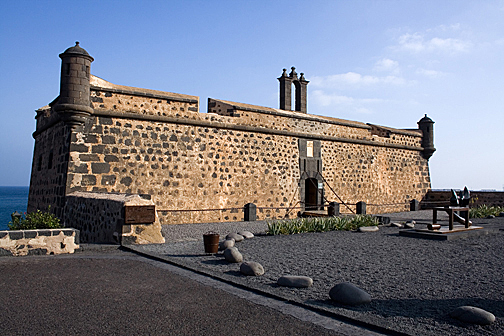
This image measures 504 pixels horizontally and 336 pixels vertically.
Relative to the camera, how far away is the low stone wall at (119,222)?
340 inches

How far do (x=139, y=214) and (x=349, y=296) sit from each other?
5.57 metres

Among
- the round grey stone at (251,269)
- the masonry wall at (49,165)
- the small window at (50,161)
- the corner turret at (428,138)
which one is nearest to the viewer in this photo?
the round grey stone at (251,269)

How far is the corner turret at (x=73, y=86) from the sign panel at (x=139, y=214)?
5.45m

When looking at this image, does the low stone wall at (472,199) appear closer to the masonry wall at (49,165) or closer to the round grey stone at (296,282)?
the masonry wall at (49,165)

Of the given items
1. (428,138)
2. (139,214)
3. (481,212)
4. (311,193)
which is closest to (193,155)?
(139,214)

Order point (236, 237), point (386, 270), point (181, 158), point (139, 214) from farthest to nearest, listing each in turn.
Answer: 1. point (181, 158)
2. point (236, 237)
3. point (139, 214)
4. point (386, 270)

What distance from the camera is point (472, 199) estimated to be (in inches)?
905

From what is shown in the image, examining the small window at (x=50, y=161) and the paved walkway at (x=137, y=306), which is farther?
the small window at (x=50, y=161)

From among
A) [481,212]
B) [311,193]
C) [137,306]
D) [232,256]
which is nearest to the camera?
[137,306]

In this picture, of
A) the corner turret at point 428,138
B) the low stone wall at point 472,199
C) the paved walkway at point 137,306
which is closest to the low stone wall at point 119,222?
the paved walkway at point 137,306

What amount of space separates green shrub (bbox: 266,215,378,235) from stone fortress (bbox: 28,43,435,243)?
3408 millimetres

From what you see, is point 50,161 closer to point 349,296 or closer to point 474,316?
point 349,296

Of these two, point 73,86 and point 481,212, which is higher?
point 73,86

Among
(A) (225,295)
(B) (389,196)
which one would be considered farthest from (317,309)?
(B) (389,196)
